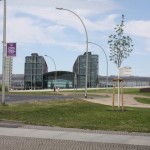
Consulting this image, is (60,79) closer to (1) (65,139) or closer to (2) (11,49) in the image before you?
(2) (11,49)

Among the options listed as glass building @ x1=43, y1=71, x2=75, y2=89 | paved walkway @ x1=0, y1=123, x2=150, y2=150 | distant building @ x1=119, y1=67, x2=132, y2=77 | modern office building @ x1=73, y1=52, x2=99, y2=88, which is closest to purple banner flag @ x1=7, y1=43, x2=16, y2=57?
distant building @ x1=119, y1=67, x2=132, y2=77

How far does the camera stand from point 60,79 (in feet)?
475

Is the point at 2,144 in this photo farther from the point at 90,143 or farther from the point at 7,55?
the point at 7,55

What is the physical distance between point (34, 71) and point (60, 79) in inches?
744

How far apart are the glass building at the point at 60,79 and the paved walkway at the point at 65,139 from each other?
4677 inches

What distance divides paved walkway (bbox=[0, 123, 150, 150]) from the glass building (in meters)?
119

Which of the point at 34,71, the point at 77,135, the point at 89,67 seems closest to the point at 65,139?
the point at 77,135

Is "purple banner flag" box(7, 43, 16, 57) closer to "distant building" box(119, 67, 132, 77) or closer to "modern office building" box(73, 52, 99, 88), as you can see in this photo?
"distant building" box(119, 67, 132, 77)

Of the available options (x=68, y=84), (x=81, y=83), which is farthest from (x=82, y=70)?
(x=68, y=84)

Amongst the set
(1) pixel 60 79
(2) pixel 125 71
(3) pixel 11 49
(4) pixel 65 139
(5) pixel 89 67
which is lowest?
(4) pixel 65 139

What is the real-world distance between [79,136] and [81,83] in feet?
402

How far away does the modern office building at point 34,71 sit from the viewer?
124125 mm

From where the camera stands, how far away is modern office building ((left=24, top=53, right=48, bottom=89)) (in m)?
124

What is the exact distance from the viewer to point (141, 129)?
15.5 m
